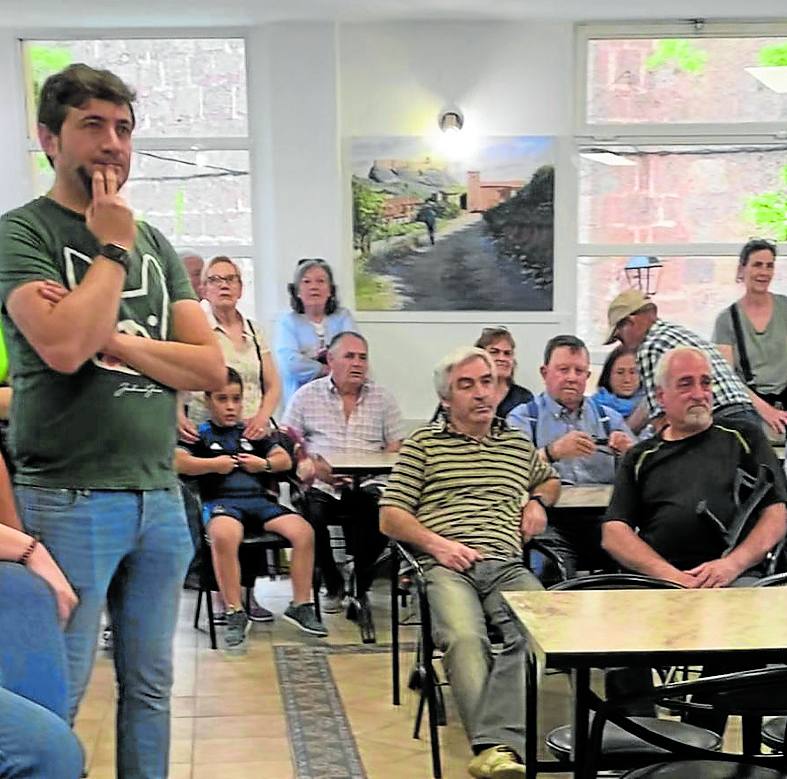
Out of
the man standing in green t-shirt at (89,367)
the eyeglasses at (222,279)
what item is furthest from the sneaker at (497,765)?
the eyeglasses at (222,279)

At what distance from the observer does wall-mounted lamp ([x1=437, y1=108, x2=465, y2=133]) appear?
6066 mm

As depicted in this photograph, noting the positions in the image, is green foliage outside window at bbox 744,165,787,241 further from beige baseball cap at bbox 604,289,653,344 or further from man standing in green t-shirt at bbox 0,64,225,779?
man standing in green t-shirt at bbox 0,64,225,779

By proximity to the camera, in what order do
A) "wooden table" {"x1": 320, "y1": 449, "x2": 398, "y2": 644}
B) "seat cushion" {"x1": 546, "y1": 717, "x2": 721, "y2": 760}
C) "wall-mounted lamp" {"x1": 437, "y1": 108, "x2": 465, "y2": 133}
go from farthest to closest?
1. "wall-mounted lamp" {"x1": 437, "y1": 108, "x2": 465, "y2": 133}
2. "wooden table" {"x1": 320, "y1": 449, "x2": 398, "y2": 644}
3. "seat cushion" {"x1": 546, "y1": 717, "x2": 721, "y2": 760}

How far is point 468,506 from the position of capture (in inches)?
128

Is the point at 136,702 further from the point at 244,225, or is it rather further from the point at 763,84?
the point at 763,84

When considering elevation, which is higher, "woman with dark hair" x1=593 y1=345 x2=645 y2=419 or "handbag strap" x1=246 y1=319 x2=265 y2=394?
"handbag strap" x1=246 y1=319 x2=265 y2=394

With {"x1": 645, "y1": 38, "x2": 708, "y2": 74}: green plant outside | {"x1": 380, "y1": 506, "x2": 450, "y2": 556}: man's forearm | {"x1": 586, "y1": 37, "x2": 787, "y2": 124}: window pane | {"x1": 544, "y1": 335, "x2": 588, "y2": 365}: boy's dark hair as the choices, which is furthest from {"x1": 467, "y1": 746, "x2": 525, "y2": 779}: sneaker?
{"x1": 645, "y1": 38, "x2": 708, "y2": 74}: green plant outside

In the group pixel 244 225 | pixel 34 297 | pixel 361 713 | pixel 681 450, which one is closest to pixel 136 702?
pixel 34 297

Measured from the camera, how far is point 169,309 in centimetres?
196

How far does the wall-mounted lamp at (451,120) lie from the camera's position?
6066mm

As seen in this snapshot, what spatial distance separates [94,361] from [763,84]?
5.50 metres

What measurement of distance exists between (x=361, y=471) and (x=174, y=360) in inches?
90.0

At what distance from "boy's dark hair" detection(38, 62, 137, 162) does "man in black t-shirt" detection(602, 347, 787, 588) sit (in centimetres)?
195

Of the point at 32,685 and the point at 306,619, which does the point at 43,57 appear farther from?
the point at 32,685
